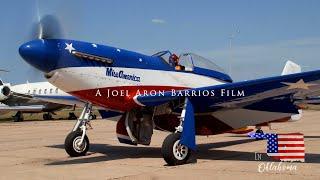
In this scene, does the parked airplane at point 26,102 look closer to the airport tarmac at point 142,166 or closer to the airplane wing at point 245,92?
the airport tarmac at point 142,166

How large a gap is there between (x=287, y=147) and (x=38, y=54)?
4875 millimetres

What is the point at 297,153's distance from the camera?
803 centimetres

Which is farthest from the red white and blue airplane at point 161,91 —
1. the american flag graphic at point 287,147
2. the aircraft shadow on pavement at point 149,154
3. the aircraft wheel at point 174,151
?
the american flag graphic at point 287,147

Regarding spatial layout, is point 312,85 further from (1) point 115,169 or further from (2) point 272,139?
(1) point 115,169

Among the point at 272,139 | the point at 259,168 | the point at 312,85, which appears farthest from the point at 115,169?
the point at 312,85

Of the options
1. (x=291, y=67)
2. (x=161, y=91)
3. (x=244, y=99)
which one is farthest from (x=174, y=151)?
(x=291, y=67)

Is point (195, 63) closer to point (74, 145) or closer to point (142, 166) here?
point (142, 166)

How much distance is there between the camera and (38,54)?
7.78 meters

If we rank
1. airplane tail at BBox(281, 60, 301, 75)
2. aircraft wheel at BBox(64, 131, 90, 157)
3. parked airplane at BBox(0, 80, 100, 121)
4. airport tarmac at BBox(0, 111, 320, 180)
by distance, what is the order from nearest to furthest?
airport tarmac at BBox(0, 111, 320, 180), aircraft wheel at BBox(64, 131, 90, 157), airplane tail at BBox(281, 60, 301, 75), parked airplane at BBox(0, 80, 100, 121)

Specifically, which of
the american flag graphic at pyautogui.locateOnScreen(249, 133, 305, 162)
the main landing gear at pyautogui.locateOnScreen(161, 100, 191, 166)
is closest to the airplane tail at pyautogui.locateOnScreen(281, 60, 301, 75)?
the american flag graphic at pyautogui.locateOnScreen(249, 133, 305, 162)

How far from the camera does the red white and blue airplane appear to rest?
8.02m

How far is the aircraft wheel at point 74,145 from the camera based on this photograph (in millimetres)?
9484

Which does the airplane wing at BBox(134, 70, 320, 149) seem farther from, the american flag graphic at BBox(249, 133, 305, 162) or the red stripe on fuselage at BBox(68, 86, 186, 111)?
the american flag graphic at BBox(249, 133, 305, 162)

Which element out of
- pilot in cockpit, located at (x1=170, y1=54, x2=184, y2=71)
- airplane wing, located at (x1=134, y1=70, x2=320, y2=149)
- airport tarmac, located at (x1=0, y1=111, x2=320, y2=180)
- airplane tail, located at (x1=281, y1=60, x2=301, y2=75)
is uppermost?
airplane tail, located at (x1=281, y1=60, x2=301, y2=75)
